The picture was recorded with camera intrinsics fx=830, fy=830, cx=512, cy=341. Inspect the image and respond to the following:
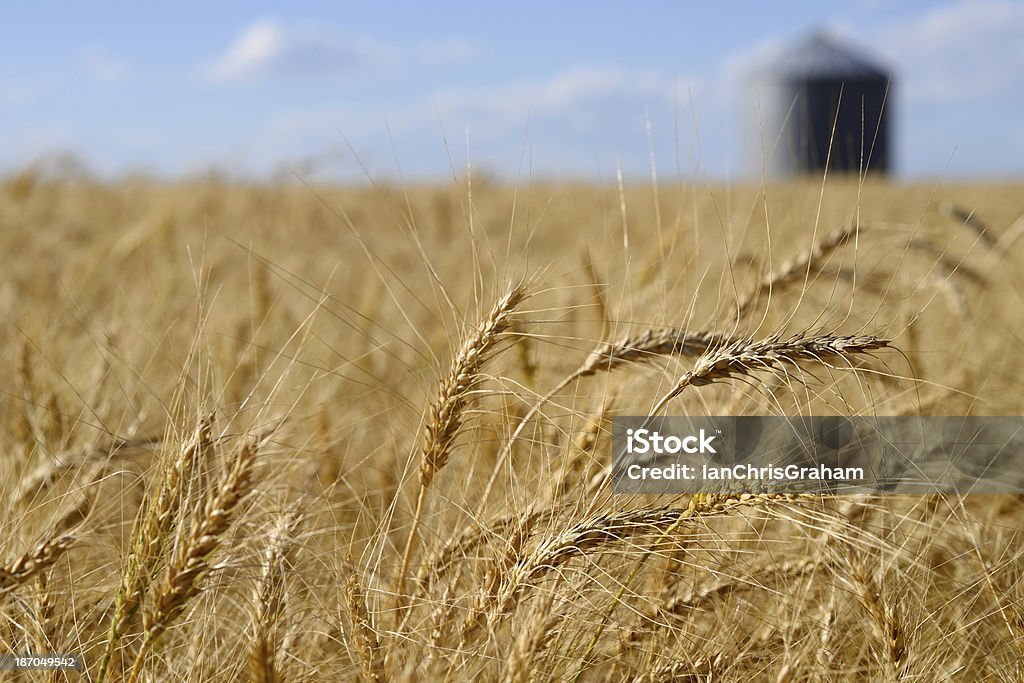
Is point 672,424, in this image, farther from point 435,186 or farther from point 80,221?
point 435,186

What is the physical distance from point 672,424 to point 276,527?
2.22 ft

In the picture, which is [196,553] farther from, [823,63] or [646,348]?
[823,63]

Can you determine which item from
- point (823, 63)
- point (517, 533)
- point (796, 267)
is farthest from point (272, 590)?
point (823, 63)

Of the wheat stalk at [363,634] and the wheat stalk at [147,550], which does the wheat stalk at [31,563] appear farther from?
the wheat stalk at [363,634]

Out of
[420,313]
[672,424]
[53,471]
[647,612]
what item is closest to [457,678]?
[647,612]

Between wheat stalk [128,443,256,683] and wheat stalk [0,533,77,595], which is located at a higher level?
wheat stalk [128,443,256,683]

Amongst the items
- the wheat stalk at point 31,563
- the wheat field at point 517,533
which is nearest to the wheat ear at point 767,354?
the wheat field at point 517,533

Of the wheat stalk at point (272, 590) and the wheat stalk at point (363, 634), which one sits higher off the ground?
the wheat stalk at point (272, 590)

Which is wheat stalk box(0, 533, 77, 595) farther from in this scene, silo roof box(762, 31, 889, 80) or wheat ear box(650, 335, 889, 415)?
silo roof box(762, 31, 889, 80)

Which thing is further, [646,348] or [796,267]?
[796,267]

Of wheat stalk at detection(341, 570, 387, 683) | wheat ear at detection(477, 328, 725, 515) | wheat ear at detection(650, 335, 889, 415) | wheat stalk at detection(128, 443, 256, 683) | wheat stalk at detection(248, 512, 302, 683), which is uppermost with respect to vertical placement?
wheat ear at detection(650, 335, 889, 415)

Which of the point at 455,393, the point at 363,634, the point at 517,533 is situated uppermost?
the point at 455,393

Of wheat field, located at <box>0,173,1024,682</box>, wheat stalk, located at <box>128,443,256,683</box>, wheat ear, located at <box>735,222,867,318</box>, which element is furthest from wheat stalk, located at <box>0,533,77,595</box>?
wheat ear, located at <box>735,222,867,318</box>

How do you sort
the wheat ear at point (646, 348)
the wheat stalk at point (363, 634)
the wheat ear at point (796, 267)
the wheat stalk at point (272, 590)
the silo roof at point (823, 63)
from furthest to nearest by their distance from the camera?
the silo roof at point (823, 63) < the wheat ear at point (796, 267) < the wheat ear at point (646, 348) < the wheat stalk at point (363, 634) < the wheat stalk at point (272, 590)
